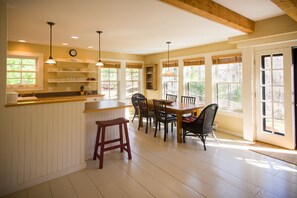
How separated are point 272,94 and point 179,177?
9.08 feet

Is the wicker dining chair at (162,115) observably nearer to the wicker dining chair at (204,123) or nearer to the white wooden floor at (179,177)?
the wicker dining chair at (204,123)

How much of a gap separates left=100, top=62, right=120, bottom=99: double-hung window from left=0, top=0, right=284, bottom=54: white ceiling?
6.31 feet

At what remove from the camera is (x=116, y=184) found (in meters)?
2.42

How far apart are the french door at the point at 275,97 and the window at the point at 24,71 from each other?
560 centimetres

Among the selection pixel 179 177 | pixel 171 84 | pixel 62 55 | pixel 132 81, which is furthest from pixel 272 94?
pixel 62 55

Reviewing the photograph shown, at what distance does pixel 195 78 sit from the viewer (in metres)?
5.66

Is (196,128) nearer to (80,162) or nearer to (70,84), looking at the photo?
(80,162)

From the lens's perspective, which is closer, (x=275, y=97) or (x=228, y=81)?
(x=275, y=97)

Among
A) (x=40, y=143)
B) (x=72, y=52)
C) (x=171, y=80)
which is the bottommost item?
(x=40, y=143)

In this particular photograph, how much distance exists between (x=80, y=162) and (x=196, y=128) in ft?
7.53

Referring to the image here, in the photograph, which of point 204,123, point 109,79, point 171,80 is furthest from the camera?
point 171,80

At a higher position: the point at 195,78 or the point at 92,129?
the point at 195,78

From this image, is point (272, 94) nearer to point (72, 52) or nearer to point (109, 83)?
point (109, 83)

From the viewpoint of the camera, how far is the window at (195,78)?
5422 mm
